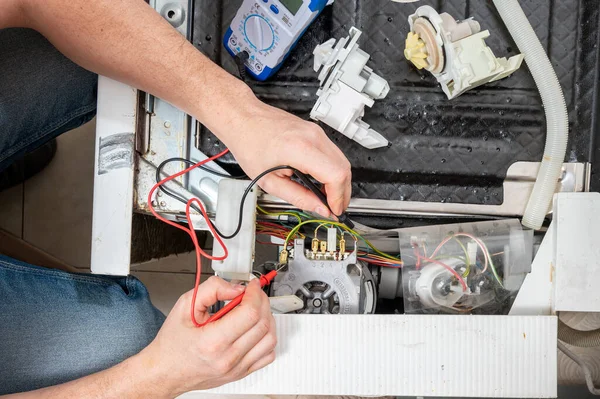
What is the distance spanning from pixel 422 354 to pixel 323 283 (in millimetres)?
223

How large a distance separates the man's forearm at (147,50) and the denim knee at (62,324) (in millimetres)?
442

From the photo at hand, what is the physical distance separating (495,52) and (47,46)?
88 centimetres

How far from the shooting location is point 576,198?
100cm

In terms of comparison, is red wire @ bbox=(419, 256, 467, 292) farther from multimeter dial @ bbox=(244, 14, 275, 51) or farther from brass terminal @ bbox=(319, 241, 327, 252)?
multimeter dial @ bbox=(244, 14, 275, 51)

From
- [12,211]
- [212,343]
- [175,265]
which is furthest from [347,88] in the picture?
[12,211]

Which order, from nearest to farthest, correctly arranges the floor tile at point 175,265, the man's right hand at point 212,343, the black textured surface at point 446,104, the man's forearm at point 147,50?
1. the man's right hand at point 212,343
2. the man's forearm at point 147,50
3. the black textured surface at point 446,104
4. the floor tile at point 175,265

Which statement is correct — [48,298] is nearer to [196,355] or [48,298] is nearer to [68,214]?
[196,355]

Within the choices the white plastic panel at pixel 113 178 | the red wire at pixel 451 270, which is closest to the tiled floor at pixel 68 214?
the white plastic panel at pixel 113 178

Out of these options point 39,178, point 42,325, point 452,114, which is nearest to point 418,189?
point 452,114

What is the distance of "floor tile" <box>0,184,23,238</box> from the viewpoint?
5.53 ft

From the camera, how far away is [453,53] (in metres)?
0.99

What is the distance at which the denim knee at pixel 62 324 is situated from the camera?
3.48 ft

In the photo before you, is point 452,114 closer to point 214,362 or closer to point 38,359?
point 214,362

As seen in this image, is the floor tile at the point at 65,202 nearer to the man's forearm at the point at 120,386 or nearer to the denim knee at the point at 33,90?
the denim knee at the point at 33,90
